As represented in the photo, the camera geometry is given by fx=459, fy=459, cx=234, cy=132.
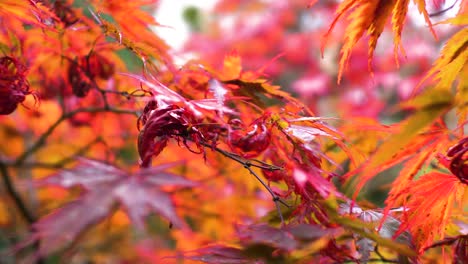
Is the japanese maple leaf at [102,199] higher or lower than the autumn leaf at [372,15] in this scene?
lower

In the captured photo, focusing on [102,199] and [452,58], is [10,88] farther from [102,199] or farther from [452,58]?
[452,58]

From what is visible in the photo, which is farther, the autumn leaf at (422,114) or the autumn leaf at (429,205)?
the autumn leaf at (429,205)

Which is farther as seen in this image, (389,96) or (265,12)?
(265,12)

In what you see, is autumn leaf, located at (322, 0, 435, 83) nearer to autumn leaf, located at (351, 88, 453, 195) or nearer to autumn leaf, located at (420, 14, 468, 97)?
autumn leaf, located at (420, 14, 468, 97)

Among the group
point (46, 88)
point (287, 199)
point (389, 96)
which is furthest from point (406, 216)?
point (389, 96)

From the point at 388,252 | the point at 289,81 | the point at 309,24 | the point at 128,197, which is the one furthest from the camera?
the point at 309,24

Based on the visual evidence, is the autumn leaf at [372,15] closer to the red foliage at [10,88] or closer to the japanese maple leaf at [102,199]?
the japanese maple leaf at [102,199]

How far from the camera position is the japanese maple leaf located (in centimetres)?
35

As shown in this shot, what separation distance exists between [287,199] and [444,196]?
0.66 feet

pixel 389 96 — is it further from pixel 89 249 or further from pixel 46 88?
pixel 46 88

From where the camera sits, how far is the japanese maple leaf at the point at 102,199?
35 centimetres

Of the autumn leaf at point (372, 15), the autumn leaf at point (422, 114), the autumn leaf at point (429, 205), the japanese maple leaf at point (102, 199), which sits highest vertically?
the autumn leaf at point (372, 15)

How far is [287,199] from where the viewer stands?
64cm

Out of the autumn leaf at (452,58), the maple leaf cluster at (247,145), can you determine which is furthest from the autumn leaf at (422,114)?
the autumn leaf at (452,58)
